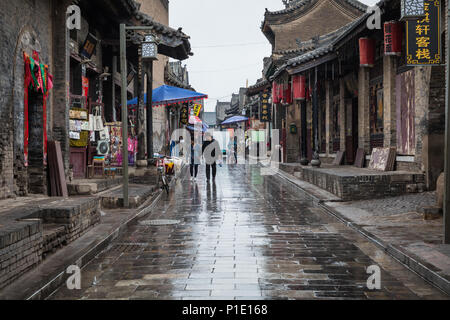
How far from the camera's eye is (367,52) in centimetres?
1534

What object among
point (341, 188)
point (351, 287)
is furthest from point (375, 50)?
point (351, 287)

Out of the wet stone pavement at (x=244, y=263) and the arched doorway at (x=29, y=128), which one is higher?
the arched doorway at (x=29, y=128)

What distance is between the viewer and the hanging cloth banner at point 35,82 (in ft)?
32.8

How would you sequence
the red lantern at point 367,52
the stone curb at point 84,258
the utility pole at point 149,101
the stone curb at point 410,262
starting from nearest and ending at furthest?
the stone curb at point 84,258 < the stone curb at point 410,262 < the red lantern at point 367,52 < the utility pole at point 149,101

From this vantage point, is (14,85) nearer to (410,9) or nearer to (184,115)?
(410,9)

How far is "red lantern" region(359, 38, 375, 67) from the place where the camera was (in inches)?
603

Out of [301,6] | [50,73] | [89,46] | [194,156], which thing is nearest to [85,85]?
[89,46]

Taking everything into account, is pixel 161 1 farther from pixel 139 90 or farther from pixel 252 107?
pixel 139 90

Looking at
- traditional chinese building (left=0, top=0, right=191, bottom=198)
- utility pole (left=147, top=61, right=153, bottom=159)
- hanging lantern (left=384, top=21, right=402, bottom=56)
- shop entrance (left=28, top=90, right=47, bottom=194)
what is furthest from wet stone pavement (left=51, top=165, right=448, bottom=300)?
utility pole (left=147, top=61, right=153, bottom=159)

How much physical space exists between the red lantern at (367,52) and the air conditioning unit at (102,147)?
797cm

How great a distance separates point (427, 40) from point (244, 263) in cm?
684

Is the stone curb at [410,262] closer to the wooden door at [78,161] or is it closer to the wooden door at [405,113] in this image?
the wooden door at [405,113]

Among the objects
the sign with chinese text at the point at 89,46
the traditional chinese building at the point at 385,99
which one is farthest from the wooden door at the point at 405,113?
the sign with chinese text at the point at 89,46

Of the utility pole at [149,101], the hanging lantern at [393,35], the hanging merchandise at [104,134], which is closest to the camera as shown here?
the hanging lantern at [393,35]
